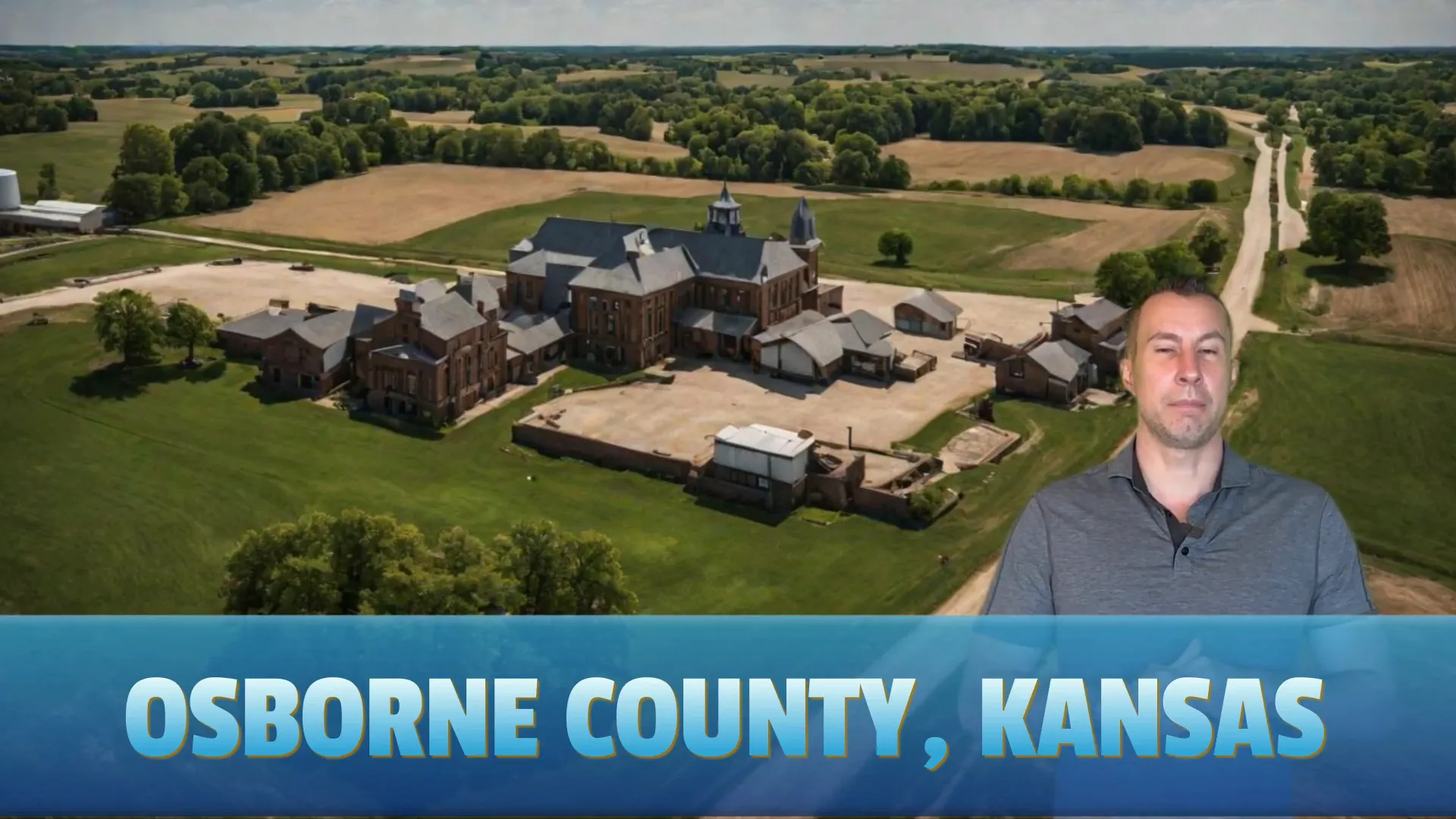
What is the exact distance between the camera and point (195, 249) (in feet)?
265

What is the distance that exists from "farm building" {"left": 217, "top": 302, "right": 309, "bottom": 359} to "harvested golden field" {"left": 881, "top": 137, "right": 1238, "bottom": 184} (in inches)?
2687

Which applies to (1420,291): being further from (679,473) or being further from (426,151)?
(426,151)

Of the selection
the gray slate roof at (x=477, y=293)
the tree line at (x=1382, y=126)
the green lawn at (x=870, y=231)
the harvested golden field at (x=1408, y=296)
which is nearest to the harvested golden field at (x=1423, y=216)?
the harvested golden field at (x=1408, y=296)

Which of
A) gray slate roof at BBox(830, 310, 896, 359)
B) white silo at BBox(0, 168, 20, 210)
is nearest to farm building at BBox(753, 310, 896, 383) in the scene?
gray slate roof at BBox(830, 310, 896, 359)

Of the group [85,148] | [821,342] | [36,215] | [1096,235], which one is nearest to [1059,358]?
[821,342]

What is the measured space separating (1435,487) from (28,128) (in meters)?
93.8

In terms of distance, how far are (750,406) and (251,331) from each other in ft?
79.9

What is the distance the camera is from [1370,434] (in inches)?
1859

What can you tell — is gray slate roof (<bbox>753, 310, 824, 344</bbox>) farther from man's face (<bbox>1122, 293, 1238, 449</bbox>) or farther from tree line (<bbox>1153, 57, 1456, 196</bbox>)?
tree line (<bbox>1153, 57, 1456, 196</bbox>)

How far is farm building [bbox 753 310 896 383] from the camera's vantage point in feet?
178

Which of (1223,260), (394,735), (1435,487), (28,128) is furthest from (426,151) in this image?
(394,735)

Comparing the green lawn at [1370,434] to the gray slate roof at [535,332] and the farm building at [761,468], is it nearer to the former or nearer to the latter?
the farm building at [761,468]

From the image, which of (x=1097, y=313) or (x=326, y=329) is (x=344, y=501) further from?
(x=1097, y=313)

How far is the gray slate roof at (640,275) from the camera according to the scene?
57219 millimetres
